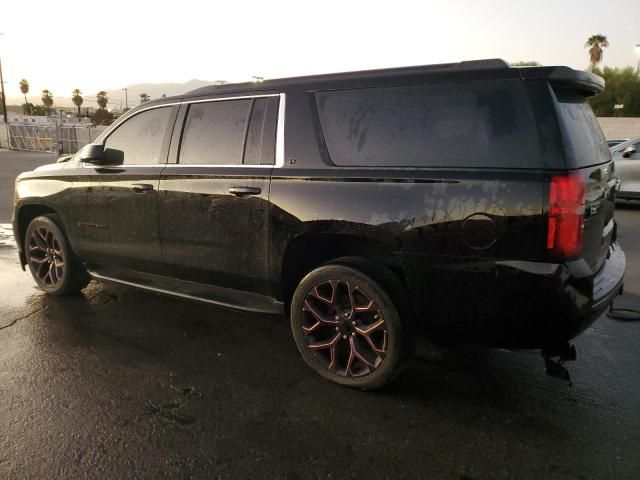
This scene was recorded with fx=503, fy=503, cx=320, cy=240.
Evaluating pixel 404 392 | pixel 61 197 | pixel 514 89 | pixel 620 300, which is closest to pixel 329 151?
pixel 514 89

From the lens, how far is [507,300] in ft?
8.41

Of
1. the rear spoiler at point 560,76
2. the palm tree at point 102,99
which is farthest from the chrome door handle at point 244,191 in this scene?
the palm tree at point 102,99

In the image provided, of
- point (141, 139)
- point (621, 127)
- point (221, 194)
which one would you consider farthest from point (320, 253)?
point (621, 127)

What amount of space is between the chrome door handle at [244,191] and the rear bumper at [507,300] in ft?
3.67

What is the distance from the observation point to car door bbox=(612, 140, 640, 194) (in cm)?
1016

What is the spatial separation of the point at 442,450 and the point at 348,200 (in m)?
1.42

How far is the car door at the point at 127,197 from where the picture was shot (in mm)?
3935

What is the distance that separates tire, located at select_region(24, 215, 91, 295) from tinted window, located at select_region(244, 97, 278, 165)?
228 cm

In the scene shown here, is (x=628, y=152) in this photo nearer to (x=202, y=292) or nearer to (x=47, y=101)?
(x=202, y=292)

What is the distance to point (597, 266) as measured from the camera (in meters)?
2.80

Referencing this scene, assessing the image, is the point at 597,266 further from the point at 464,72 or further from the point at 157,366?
the point at 157,366

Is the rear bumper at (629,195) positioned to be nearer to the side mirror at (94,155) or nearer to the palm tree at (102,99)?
the side mirror at (94,155)

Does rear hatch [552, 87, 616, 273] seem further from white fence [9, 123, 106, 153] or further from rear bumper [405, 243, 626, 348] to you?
white fence [9, 123, 106, 153]

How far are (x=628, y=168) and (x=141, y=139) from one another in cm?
993
